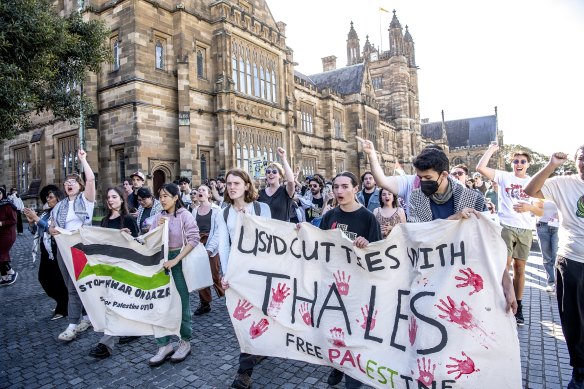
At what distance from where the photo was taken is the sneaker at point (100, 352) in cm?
448

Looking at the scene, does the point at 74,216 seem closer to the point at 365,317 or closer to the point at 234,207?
the point at 234,207

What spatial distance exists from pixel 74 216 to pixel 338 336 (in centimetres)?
428

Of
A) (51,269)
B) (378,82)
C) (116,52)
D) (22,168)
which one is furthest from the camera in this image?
(378,82)

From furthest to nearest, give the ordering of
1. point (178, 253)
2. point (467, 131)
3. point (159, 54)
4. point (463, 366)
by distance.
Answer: point (467, 131)
point (159, 54)
point (178, 253)
point (463, 366)

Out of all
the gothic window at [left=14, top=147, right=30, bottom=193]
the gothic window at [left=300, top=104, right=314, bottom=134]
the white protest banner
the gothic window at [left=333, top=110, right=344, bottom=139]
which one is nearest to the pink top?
the white protest banner

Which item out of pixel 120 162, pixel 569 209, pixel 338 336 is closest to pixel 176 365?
pixel 338 336

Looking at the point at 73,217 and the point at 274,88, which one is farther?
the point at 274,88

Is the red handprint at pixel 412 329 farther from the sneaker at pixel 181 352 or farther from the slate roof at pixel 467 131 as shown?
the slate roof at pixel 467 131

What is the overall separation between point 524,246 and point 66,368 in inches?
245

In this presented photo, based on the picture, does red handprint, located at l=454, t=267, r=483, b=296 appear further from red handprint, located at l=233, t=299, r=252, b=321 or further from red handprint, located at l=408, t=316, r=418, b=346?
red handprint, located at l=233, t=299, r=252, b=321

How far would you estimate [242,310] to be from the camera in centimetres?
382

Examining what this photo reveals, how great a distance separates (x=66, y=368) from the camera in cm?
428

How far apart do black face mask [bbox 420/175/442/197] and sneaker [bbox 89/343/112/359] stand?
166 inches

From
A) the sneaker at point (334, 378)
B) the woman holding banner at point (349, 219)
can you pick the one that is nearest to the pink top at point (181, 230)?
the woman holding banner at point (349, 219)
